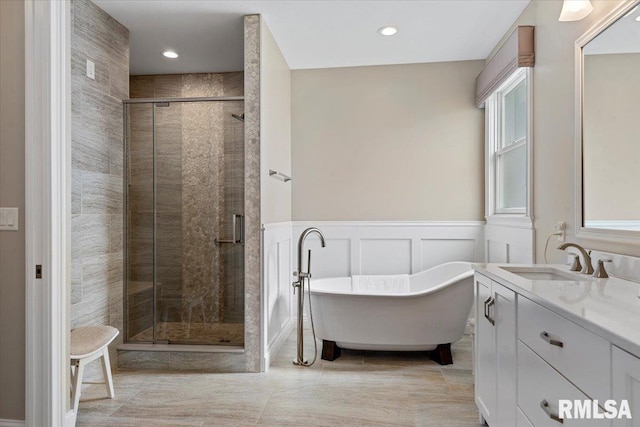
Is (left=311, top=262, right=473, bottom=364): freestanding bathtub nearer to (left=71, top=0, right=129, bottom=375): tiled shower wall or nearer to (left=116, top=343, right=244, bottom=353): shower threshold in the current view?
(left=116, top=343, right=244, bottom=353): shower threshold

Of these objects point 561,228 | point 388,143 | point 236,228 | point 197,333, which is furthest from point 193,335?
point 561,228

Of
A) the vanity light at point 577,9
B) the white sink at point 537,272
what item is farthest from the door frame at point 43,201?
the vanity light at point 577,9

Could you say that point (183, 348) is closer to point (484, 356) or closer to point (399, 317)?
point (399, 317)

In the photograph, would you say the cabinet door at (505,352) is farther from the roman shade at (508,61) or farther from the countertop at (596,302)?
the roman shade at (508,61)

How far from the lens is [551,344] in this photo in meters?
1.27

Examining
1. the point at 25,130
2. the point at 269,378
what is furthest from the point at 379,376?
the point at 25,130

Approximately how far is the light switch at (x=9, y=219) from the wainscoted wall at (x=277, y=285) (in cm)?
147

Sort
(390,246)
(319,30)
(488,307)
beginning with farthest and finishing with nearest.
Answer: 1. (390,246)
2. (319,30)
3. (488,307)

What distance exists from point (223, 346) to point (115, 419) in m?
0.89

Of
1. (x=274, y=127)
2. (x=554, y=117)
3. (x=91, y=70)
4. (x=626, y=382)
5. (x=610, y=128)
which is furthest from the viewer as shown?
(x=274, y=127)

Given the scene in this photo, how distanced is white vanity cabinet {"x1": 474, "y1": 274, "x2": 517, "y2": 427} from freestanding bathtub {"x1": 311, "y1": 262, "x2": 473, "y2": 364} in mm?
772

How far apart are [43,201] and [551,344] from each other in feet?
7.08

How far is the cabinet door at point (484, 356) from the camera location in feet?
6.09

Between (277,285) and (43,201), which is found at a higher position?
(43,201)
